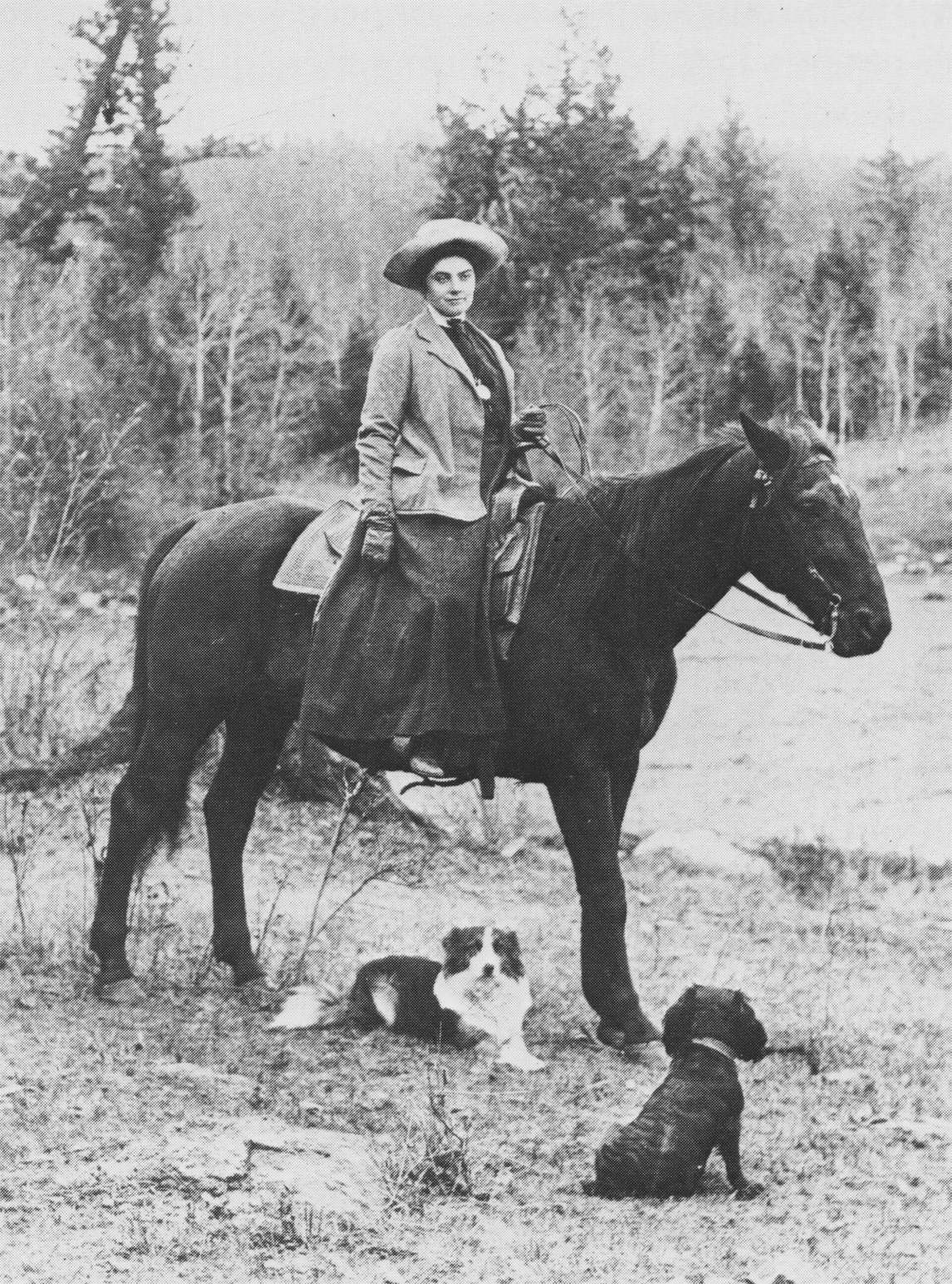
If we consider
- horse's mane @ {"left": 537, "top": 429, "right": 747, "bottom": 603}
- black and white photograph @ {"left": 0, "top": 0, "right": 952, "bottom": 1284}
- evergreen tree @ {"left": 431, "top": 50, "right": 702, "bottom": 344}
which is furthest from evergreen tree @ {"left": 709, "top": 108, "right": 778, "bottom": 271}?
horse's mane @ {"left": 537, "top": 429, "right": 747, "bottom": 603}

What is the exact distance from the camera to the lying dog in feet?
19.6

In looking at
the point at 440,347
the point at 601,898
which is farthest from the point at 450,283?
the point at 601,898

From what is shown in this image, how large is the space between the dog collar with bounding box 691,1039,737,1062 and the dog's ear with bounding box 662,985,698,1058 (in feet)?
0.14

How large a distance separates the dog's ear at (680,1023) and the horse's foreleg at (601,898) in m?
1.04

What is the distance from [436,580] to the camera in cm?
602

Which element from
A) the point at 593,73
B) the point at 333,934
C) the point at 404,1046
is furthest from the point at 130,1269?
the point at 593,73

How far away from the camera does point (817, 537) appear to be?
5.45 meters

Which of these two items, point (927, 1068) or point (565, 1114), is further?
point (927, 1068)

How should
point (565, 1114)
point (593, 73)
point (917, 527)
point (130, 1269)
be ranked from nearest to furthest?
point (130, 1269)
point (565, 1114)
point (917, 527)
point (593, 73)

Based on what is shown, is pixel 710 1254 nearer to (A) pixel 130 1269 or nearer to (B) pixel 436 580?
(A) pixel 130 1269

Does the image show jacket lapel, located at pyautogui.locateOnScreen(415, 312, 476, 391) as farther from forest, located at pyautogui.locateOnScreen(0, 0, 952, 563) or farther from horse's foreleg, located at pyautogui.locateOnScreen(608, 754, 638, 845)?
forest, located at pyautogui.locateOnScreen(0, 0, 952, 563)

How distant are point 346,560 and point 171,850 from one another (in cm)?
179

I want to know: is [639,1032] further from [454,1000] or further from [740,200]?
[740,200]

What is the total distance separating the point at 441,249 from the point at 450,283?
0.15 metres
